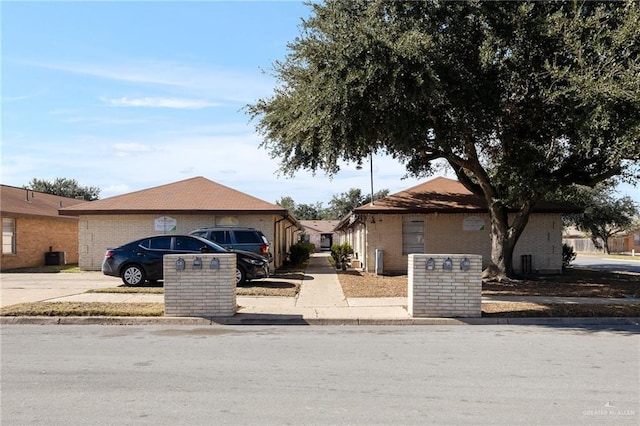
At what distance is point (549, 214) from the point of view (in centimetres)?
2225

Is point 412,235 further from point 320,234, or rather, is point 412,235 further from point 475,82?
point 320,234

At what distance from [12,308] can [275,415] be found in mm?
8773

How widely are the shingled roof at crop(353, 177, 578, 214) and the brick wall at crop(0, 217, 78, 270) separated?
48.3 ft

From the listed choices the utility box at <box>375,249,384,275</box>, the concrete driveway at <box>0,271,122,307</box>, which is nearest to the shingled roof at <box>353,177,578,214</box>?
the utility box at <box>375,249,384,275</box>

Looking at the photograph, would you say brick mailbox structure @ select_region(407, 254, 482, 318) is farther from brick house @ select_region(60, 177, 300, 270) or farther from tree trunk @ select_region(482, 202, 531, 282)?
brick house @ select_region(60, 177, 300, 270)

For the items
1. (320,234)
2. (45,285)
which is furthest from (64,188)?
(45,285)

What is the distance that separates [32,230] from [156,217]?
711 centimetres

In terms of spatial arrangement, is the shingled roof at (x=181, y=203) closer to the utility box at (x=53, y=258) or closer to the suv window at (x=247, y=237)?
the suv window at (x=247, y=237)

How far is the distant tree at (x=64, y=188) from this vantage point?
61812 millimetres

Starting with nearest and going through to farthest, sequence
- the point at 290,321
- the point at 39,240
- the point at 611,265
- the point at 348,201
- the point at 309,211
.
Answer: the point at 290,321, the point at 39,240, the point at 611,265, the point at 348,201, the point at 309,211

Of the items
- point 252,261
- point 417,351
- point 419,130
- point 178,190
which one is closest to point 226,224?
point 178,190

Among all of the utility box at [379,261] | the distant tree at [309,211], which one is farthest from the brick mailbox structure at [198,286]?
the distant tree at [309,211]

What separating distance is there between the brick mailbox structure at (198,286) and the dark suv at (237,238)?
723 cm

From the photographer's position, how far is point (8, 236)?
23.6m
